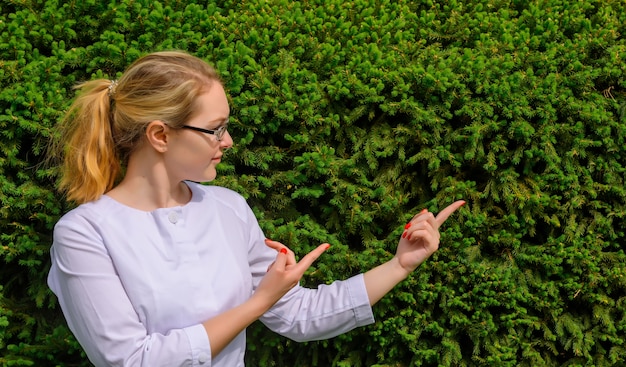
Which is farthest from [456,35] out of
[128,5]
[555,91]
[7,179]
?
[7,179]

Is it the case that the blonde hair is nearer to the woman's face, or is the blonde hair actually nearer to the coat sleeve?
the woman's face

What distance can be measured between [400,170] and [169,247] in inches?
51.2

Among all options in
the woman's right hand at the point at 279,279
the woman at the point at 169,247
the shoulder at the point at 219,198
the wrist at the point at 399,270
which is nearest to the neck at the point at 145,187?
the woman at the point at 169,247

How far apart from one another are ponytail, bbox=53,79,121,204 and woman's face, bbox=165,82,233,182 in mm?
213

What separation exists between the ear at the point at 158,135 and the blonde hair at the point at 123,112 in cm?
2

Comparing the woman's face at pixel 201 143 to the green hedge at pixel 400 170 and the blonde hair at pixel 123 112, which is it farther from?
the green hedge at pixel 400 170

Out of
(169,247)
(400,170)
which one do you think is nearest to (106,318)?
(169,247)

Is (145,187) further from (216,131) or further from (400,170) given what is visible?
(400,170)

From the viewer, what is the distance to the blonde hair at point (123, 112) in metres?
2.06

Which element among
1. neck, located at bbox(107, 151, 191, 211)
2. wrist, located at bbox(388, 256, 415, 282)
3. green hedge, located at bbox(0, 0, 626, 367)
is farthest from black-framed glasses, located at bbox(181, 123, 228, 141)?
wrist, located at bbox(388, 256, 415, 282)

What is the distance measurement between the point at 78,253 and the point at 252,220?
671 millimetres

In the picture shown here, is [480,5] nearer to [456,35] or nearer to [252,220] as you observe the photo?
[456,35]

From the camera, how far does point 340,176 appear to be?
291 cm

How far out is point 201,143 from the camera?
2092 mm
